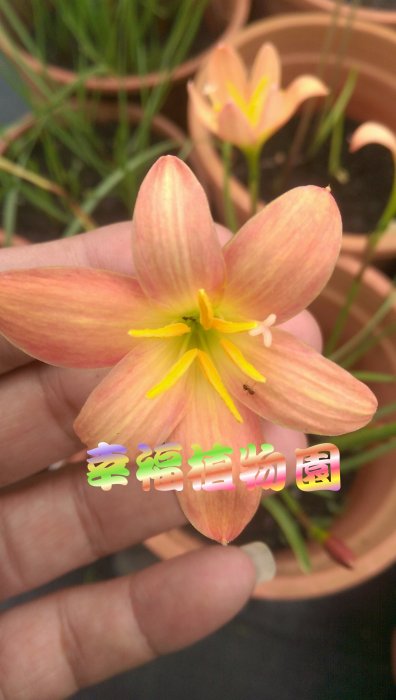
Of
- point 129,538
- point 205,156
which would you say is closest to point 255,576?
point 129,538

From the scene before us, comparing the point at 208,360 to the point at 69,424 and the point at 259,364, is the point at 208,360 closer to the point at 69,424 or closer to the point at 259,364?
the point at 259,364

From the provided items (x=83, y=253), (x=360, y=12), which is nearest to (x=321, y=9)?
(x=360, y=12)

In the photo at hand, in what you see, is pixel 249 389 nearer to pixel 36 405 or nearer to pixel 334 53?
pixel 36 405

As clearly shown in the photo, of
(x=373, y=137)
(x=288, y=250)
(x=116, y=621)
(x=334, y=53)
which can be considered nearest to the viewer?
(x=288, y=250)

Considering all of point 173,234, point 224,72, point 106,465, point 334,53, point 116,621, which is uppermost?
point 334,53

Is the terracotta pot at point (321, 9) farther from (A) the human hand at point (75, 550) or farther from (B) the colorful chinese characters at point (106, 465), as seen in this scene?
(B) the colorful chinese characters at point (106, 465)

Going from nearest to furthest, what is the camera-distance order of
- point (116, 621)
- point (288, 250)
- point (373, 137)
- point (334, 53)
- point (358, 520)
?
point (288, 250) → point (373, 137) → point (116, 621) → point (358, 520) → point (334, 53)
